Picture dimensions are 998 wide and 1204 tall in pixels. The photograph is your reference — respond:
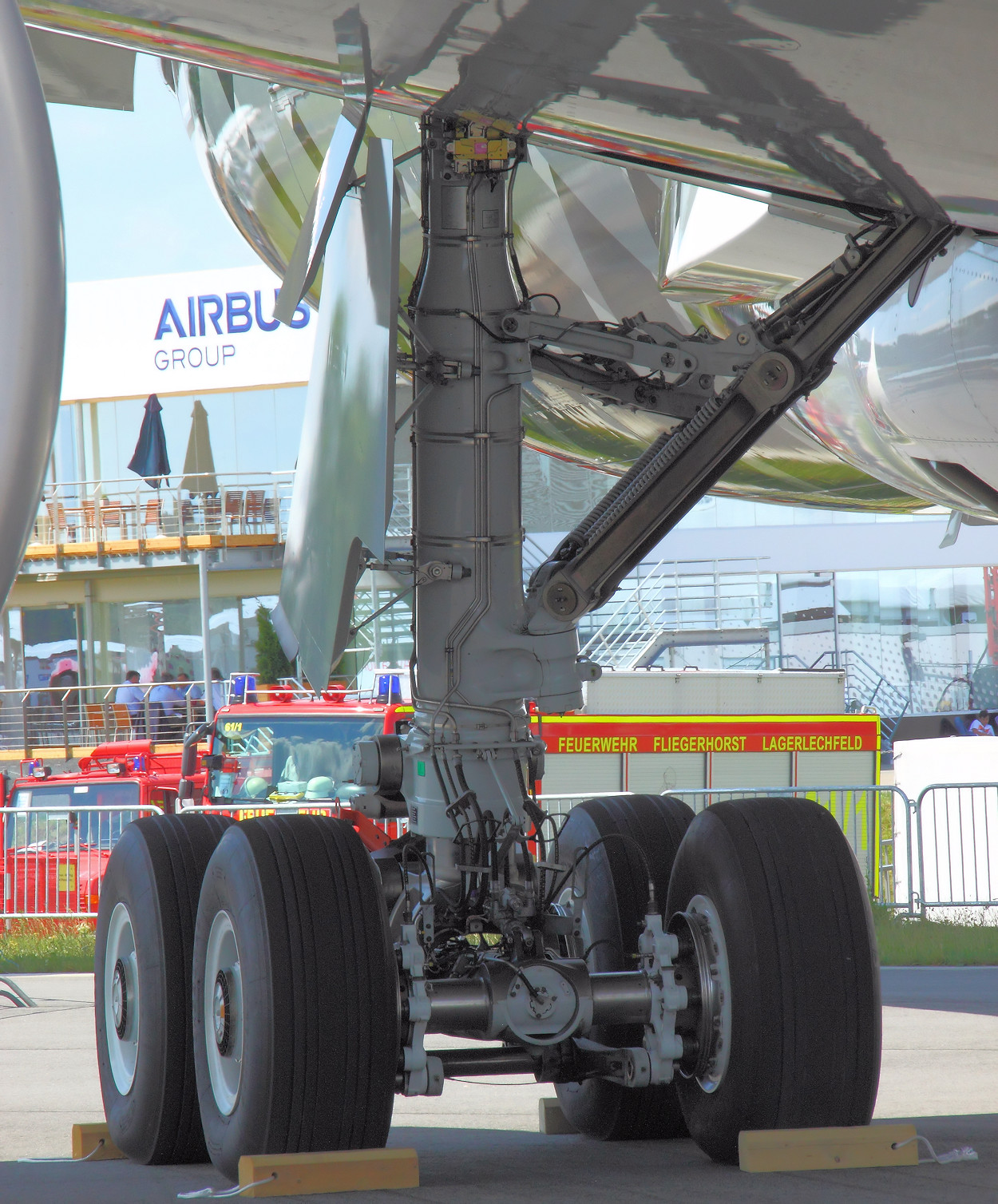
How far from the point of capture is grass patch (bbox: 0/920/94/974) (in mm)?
10016

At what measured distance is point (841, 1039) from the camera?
3.49 metres

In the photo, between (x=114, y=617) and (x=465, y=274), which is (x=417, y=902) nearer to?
(x=465, y=274)

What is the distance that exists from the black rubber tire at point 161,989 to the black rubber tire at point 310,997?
1.56 ft

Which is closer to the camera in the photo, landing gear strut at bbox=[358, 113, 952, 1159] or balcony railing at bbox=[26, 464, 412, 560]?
landing gear strut at bbox=[358, 113, 952, 1159]

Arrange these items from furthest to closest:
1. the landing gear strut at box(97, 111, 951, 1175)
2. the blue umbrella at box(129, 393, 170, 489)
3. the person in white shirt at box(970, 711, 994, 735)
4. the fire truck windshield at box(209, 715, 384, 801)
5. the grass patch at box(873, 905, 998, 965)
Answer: the blue umbrella at box(129, 393, 170, 489)
the person in white shirt at box(970, 711, 994, 735)
the fire truck windshield at box(209, 715, 384, 801)
the grass patch at box(873, 905, 998, 965)
the landing gear strut at box(97, 111, 951, 1175)

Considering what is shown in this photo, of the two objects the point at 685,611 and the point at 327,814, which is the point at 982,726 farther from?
the point at 327,814

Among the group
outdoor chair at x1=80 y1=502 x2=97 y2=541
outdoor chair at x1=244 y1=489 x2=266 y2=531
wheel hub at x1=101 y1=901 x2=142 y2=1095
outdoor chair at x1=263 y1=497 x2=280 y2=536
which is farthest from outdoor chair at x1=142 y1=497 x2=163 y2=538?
wheel hub at x1=101 y1=901 x2=142 y2=1095

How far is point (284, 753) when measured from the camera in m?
12.7

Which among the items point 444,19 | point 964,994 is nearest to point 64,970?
point 964,994

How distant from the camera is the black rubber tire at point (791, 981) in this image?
11.4 feet

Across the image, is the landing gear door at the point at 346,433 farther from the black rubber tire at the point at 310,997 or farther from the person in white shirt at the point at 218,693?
the person in white shirt at the point at 218,693

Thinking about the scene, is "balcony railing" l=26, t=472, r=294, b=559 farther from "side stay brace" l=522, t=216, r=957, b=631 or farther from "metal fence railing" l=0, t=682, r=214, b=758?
"side stay brace" l=522, t=216, r=957, b=631

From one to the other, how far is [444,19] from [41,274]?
1.43 metres

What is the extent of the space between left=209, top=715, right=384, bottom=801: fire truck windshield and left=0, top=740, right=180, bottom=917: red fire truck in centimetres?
85
